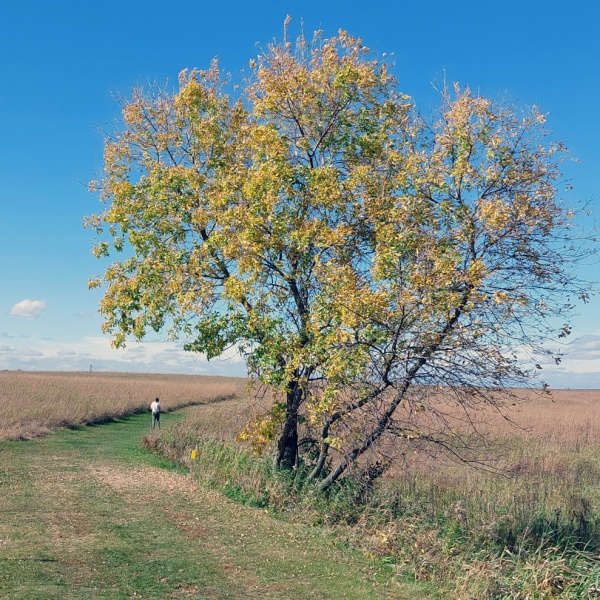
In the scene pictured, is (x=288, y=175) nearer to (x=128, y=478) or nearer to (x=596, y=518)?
(x=128, y=478)

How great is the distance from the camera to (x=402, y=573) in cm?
1000

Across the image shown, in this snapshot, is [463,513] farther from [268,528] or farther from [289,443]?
[289,443]

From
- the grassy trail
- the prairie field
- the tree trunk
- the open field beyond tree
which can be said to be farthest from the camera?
the tree trunk

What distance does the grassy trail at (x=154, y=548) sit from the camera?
28.4 feet

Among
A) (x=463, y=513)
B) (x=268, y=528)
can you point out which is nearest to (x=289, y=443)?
(x=268, y=528)

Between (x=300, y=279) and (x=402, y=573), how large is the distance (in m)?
6.66

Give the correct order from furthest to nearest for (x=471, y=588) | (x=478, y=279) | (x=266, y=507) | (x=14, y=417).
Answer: (x=14, y=417) → (x=266, y=507) → (x=478, y=279) → (x=471, y=588)

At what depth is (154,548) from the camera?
405 inches

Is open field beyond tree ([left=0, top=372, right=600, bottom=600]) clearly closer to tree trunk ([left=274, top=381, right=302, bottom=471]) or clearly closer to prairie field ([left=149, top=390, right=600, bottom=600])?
prairie field ([left=149, top=390, right=600, bottom=600])

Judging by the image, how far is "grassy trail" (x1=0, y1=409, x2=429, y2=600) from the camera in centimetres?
866

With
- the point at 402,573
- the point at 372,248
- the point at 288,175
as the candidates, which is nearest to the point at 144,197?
the point at 288,175

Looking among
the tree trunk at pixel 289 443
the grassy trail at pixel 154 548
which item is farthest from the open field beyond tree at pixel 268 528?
the tree trunk at pixel 289 443

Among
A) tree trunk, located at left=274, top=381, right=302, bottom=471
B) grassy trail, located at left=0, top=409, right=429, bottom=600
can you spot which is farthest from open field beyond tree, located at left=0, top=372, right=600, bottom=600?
tree trunk, located at left=274, top=381, right=302, bottom=471

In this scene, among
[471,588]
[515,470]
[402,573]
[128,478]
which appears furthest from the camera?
[515,470]
